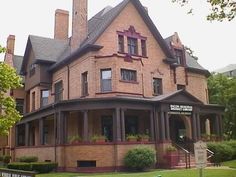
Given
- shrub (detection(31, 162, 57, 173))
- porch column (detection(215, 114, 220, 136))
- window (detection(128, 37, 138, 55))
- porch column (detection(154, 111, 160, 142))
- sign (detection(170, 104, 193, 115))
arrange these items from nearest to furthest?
shrub (detection(31, 162, 57, 173)) → porch column (detection(154, 111, 160, 142)) → sign (detection(170, 104, 193, 115)) → window (detection(128, 37, 138, 55)) → porch column (detection(215, 114, 220, 136))

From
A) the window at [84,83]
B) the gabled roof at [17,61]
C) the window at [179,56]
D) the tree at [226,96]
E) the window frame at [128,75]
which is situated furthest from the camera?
the gabled roof at [17,61]

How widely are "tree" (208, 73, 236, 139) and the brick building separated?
816cm

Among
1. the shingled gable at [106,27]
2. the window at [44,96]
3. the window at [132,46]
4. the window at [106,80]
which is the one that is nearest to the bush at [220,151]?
the window at [106,80]

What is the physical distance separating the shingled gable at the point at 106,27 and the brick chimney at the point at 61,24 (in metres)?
7.62

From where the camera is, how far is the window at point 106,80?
29766 millimetres

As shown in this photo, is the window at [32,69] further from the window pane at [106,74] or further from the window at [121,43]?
the window pane at [106,74]

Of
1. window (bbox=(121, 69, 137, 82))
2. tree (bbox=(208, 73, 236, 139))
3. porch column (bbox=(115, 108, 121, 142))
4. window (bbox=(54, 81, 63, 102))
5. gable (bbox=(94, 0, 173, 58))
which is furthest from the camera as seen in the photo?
tree (bbox=(208, 73, 236, 139))

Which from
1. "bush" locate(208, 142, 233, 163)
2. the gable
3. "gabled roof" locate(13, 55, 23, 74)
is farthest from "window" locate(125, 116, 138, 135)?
"gabled roof" locate(13, 55, 23, 74)

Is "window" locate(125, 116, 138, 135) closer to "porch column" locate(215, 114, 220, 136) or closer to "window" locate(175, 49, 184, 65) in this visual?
"porch column" locate(215, 114, 220, 136)

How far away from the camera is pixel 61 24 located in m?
44.2

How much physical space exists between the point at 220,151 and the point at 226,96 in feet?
59.1

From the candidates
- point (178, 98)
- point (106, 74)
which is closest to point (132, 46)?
point (106, 74)

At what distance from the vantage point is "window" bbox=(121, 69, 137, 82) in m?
30.2

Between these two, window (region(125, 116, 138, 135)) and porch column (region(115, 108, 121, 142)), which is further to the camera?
window (region(125, 116, 138, 135))
